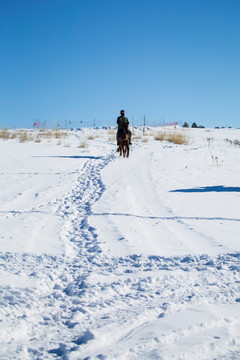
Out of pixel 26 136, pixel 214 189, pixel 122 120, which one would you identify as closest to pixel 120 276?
pixel 214 189

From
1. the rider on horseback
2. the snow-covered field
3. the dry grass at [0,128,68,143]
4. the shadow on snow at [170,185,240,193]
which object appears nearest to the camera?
the snow-covered field

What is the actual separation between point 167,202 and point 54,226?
2.51 metres

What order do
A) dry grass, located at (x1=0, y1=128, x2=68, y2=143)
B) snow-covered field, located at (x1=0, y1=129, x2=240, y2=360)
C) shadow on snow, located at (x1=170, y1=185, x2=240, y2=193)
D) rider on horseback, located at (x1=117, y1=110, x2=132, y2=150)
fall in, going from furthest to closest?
1. dry grass, located at (x1=0, y1=128, x2=68, y2=143)
2. rider on horseback, located at (x1=117, y1=110, x2=132, y2=150)
3. shadow on snow, located at (x1=170, y1=185, x2=240, y2=193)
4. snow-covered field, located at (x1=0, y1=129, x2=240, y2=360)

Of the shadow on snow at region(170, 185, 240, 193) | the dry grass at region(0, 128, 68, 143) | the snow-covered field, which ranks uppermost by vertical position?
the dry grass at region(0, 128, 68, 143)

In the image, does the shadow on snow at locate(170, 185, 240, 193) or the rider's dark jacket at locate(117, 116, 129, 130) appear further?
the rider's dark jacket at locate(117, 116, 129, 130)

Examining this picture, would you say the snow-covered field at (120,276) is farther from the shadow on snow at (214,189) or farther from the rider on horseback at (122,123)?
the rider on horseback at (122,123)

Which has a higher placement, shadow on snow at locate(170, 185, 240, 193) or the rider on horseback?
the rider on horseback

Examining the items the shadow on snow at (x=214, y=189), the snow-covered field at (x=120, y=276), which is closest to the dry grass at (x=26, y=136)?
the shadow on snow at (x=214, y=189)

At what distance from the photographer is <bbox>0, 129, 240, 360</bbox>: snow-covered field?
6.68 ft

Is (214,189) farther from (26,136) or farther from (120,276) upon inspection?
(26,136)

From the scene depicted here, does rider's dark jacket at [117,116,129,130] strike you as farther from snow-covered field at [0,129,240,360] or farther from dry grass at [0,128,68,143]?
dry grass at [0,128,68,143]

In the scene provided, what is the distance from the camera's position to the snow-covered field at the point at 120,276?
2037mm

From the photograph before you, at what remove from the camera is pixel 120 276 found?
10.2 ft

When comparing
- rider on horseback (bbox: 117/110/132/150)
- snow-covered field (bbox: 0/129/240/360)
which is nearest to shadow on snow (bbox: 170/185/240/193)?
snow-covered field (bbox: 0/129/240/360)
